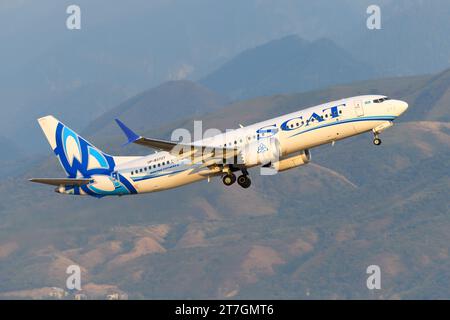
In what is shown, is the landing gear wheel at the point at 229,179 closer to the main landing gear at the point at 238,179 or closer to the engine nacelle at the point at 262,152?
the main landing gear at the point at 238,179

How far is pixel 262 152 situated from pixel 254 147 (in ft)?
2.63

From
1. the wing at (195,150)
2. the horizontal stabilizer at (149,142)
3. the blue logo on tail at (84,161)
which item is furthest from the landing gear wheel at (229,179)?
the blue logo on tail at (84,161)

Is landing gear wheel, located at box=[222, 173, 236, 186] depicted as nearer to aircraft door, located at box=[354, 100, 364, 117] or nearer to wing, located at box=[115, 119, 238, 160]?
wing, located at box=[115, 119, 238, 160]

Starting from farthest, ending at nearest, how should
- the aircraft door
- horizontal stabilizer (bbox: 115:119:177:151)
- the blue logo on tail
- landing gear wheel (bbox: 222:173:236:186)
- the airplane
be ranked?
1. the blue logo on tail
2. landing gear wheel (bbox: 222:173:236:186)
3. the aircraft door
4. the airplane
5. horizontal stabilizer (bbox: 115:119:177:151)

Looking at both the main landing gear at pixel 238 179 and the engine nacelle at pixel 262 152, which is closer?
the engine nacelle at pixel 262 152

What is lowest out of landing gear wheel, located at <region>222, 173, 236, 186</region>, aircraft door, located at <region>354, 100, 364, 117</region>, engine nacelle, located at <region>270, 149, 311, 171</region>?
landing gear wheel, located at <region>222, 173, 236, 186</region>

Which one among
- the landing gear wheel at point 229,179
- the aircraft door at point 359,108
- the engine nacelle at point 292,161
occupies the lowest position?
the landing gear wheel at point 229,179

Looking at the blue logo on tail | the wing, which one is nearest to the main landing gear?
the wing

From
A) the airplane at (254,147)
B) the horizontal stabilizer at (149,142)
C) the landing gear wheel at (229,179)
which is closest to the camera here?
the horizontal stabilizer at (149,142)

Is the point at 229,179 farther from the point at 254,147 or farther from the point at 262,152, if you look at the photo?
the point at 262,152

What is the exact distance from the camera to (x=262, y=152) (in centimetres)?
7556

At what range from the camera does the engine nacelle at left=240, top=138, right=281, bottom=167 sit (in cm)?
7553

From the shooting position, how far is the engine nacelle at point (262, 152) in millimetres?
75531
